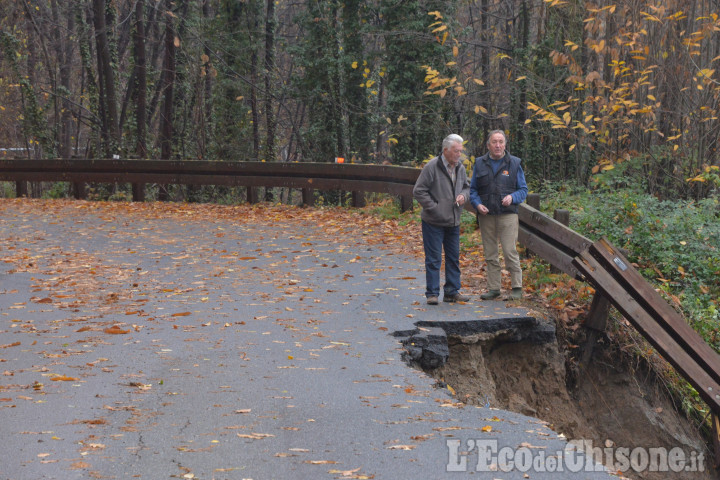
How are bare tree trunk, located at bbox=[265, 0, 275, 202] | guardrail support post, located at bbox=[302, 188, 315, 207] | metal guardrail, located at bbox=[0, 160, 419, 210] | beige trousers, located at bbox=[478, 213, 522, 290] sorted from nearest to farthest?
beige trousers, located at bbox=[478, 213, 522, 290], metal guardrail, located at bbox=[0, 160, 419, 210], guardrail support post, located at bbox=[302, 188, 315, 207], bare tree trunk, located at bbox=[265, 0, 275, 202]

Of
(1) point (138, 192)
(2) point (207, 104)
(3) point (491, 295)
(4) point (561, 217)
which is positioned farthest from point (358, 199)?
(2) point (207, 104)

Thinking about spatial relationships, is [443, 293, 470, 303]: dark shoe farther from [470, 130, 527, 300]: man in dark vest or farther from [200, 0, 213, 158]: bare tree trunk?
[200, 0, 213, 158]: bare tree trunk

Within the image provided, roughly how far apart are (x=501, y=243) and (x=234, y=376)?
4.14 meters

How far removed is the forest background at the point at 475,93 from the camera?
13.9 metres

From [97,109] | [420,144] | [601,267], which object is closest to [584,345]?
[601,267]

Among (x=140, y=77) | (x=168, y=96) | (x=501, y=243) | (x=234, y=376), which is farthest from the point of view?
(x=168, y=96)

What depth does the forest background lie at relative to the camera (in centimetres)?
1392

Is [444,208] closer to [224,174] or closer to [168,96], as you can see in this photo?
[224,174]

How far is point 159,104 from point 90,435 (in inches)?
1341

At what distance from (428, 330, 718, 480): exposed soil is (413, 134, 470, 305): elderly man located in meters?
1.36

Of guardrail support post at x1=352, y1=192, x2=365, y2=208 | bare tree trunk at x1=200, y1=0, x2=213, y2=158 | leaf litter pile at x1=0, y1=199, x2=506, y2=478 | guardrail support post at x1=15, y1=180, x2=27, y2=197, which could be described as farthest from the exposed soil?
bare tree trunk at x1=200, y1=0, x2=213, y2=158

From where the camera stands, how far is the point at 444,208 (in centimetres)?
998

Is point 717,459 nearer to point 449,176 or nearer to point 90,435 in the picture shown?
point 449,176

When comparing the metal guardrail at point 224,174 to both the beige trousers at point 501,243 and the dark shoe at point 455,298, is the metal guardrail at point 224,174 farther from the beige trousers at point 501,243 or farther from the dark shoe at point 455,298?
the dark shoe at point 455,298
